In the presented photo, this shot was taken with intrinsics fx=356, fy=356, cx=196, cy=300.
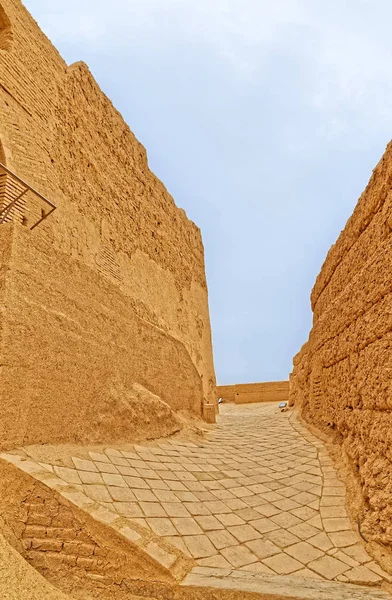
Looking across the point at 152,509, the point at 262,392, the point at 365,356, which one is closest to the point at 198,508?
the point at 152,509

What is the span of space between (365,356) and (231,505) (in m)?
2.05

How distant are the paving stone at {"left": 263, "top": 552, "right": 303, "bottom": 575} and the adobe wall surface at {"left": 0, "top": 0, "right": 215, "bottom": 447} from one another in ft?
6.75

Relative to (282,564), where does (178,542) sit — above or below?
above

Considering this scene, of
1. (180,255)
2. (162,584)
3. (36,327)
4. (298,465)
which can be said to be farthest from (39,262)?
(180,255)

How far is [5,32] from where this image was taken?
5.96m

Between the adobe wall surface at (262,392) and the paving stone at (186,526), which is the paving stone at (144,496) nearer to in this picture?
the paving stone at (186,526)

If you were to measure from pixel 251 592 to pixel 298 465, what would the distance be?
2.75 m

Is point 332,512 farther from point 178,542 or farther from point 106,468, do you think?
point 106,468

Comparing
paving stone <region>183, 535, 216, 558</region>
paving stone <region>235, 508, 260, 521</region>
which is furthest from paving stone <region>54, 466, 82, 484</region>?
paving stone <region>235, 508, 260, 521</region>

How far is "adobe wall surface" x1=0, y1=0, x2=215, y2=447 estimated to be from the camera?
3.22 metres

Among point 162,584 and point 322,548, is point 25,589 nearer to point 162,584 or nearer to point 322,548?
point 162,584

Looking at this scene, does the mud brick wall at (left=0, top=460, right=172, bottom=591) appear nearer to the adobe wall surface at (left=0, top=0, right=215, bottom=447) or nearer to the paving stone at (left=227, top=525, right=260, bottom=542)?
the adobe wall surface at (left=0, top=0, right=215, bottom=447)

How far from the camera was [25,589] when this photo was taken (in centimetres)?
204

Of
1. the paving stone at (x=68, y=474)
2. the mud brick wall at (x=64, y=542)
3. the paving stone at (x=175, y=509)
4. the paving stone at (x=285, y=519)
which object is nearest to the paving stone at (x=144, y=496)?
the paving stone at (x=175, y=509)
